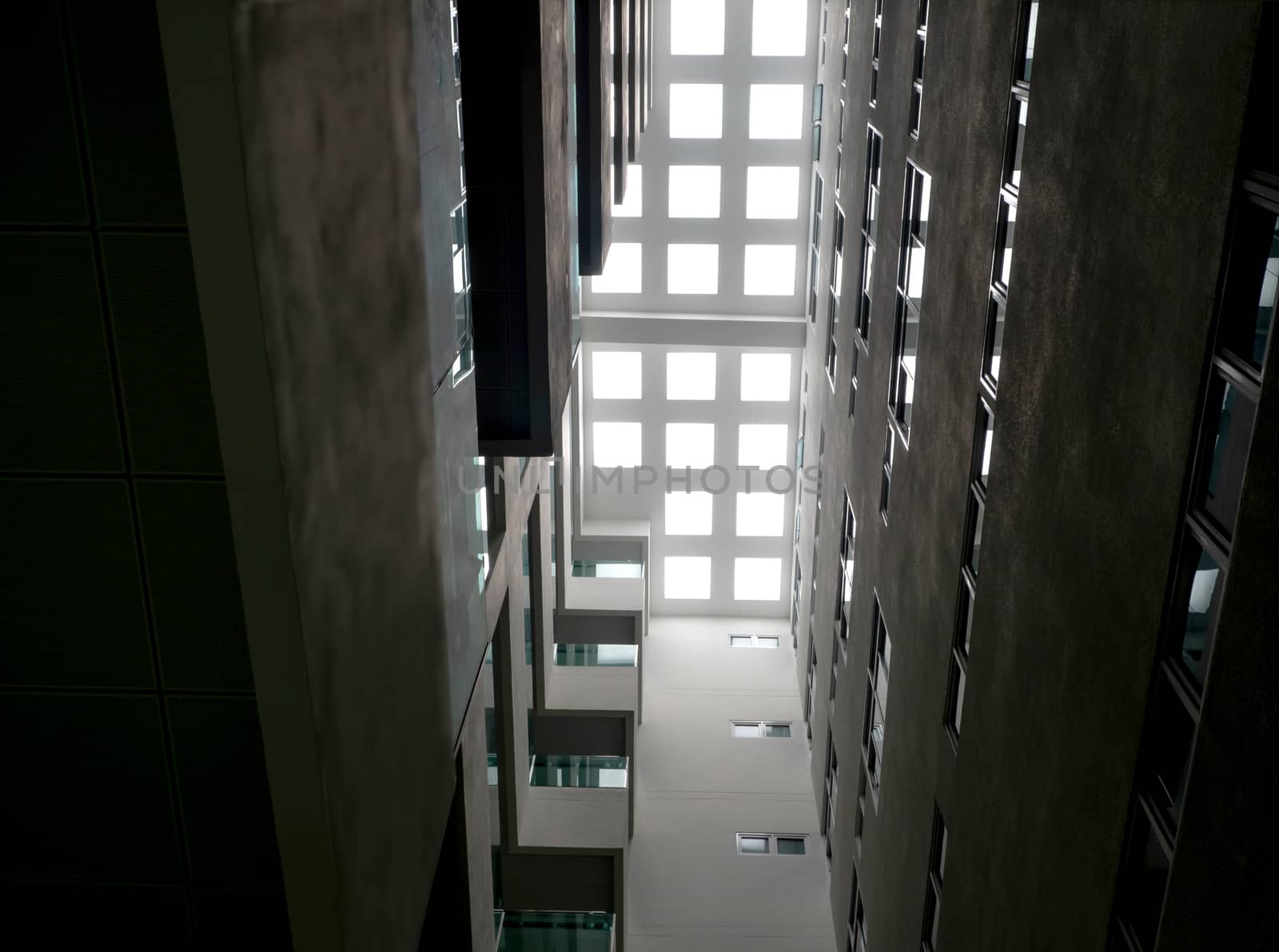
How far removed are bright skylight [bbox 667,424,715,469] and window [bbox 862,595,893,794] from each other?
16906mm

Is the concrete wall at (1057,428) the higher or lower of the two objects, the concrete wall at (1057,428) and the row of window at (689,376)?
the higher

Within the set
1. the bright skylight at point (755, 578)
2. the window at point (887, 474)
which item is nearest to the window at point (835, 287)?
the window at point (887, 474)

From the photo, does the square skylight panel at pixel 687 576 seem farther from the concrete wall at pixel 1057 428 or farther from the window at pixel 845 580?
the concrete wall at pixel 1057 428

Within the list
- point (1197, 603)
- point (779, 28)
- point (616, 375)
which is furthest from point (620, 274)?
point (1197, 603)

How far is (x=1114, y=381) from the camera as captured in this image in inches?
258

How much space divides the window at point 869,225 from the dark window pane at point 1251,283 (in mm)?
11555

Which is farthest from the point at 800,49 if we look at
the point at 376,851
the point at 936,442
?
the point at 376,851

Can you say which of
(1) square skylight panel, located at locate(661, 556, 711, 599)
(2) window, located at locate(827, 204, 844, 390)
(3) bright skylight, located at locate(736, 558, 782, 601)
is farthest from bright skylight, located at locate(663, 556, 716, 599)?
(2) window, located at locate(827, 204, 844, 390)

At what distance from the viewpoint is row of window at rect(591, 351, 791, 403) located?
32.7 m

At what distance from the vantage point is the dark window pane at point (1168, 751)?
19.7 ft

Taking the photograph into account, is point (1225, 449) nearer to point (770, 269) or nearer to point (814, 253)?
point (814, 253)

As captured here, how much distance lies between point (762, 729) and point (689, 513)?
8125mm

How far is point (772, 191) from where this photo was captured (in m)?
31.2

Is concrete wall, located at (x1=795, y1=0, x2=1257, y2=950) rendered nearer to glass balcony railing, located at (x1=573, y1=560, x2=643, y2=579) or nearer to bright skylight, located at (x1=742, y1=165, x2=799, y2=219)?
glass balcony railing, located at (x1=573, y1=560, x2=643, y2=579)
